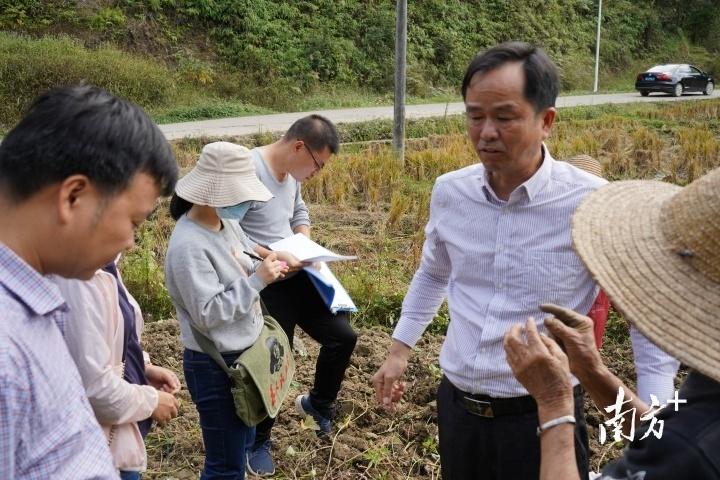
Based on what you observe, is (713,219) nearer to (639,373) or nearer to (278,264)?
(639,373)

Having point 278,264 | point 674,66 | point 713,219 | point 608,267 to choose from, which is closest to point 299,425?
point 278,264

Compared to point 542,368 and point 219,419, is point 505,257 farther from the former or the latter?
point 219,419

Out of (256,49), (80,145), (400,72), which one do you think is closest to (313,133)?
(80,145)

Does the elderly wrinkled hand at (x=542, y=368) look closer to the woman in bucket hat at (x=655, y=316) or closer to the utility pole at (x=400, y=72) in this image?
the woman in bucket hat at (x=655, y=316)

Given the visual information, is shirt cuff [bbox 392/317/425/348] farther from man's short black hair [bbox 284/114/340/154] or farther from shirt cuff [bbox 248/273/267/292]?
man's short black hair [bbox 284/114/340/154]

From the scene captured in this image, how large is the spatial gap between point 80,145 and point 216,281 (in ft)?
3.86

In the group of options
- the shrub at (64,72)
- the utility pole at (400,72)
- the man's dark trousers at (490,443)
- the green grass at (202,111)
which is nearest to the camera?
the man's dark trousers at (490,443)

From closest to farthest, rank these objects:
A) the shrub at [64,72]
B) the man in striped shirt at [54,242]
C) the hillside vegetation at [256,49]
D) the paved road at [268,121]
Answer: the man in striped shirt at [54,242], the paved road at [268,121], the shrub at [64,72], the hillside vegetation at [256,49]

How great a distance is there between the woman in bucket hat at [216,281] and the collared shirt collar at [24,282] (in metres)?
1.13

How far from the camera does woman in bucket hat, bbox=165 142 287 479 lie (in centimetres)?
225

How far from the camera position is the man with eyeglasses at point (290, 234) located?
3.10 m

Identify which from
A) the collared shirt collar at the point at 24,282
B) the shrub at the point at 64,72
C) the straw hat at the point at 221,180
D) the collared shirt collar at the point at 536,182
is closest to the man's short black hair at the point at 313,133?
the straw hat at the point at 221,180

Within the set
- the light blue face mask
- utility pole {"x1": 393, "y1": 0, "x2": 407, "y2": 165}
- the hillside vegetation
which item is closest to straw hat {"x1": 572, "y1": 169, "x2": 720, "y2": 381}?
the light blue face mask

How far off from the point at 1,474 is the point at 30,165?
0.46 meters
